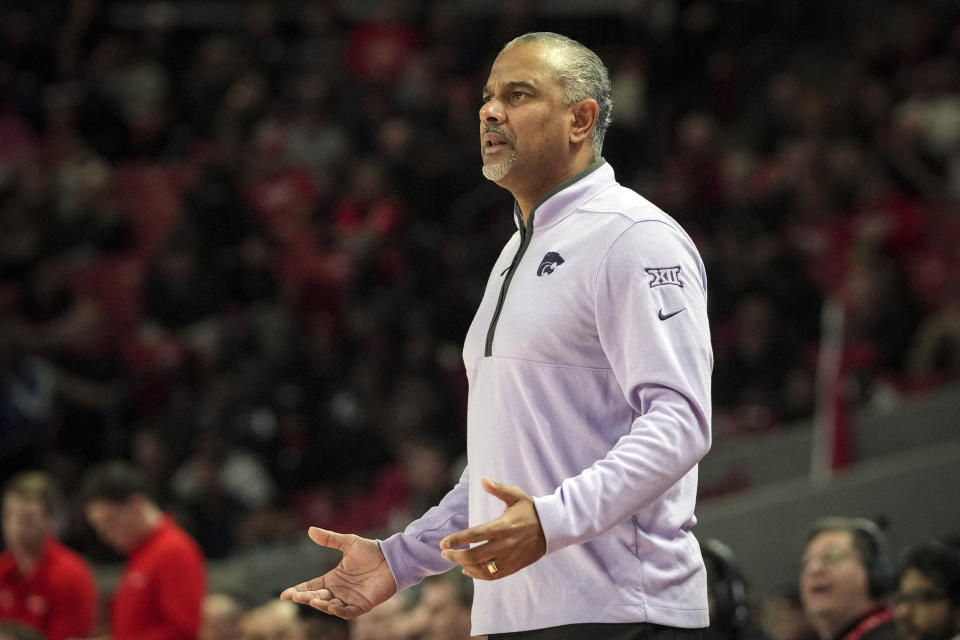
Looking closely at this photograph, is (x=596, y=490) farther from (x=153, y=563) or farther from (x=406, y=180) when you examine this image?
(x=406, y=180)

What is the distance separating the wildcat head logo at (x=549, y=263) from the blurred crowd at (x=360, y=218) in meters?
5.81

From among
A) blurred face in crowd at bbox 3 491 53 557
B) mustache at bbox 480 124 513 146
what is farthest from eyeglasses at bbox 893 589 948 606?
blurred face in crowd at bbox 3 491 53 557

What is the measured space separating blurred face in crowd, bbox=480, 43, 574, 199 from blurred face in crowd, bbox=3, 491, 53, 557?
4442 mm

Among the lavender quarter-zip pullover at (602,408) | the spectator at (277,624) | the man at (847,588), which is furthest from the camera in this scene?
the spectator at (277,624)

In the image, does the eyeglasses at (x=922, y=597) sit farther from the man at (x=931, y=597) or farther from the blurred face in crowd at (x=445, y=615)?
the blurred face in crowd at (x=445, y=615)

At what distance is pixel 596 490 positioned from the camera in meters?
2.36

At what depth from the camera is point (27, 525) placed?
21.5 feet

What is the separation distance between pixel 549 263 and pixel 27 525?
4.56 metres

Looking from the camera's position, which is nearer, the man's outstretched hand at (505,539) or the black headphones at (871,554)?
the man's outstretched hand at (505,539)

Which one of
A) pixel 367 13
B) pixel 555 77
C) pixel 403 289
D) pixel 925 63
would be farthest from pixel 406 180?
pixel 555 77

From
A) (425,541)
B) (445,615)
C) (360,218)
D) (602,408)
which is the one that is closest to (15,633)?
(445,615)

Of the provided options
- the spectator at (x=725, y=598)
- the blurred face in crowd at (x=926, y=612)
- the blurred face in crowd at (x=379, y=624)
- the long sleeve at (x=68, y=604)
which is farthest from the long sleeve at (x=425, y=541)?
the long sleeve at (x=68, y=604)

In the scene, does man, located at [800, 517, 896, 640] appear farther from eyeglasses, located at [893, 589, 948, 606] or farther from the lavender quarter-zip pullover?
the lavender quarter-zip pullover

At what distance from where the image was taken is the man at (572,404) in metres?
2.39
